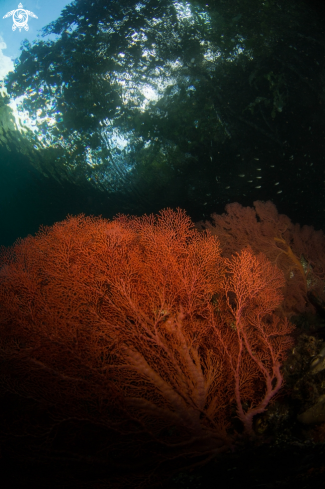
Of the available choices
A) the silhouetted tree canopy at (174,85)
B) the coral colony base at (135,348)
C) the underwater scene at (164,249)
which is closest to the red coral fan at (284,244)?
the underwater scene at (164,249)

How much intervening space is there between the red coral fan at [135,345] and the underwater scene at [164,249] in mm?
25

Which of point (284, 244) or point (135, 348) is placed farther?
point (284, 244)

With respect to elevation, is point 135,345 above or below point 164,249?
below

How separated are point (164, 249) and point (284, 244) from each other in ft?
13.7

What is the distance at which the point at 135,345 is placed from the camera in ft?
7.59

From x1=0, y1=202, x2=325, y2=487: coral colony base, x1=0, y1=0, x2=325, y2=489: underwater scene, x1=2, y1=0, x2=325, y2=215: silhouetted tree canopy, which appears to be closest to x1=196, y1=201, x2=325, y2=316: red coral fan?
x1=0, y1=0, x2=325, y2=489: underwater scene

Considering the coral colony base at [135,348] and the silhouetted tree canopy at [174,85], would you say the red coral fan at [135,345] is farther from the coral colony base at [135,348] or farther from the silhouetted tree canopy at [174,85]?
the silhouetted tree canopy at [174,85]

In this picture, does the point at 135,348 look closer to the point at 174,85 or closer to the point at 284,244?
the point at 284,244

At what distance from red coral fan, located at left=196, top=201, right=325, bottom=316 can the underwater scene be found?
5cm

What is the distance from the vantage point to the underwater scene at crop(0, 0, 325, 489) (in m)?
2.20

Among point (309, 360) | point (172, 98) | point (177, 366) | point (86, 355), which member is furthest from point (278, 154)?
point (86, 355)

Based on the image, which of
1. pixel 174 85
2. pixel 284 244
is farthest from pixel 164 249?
pixel 174 85

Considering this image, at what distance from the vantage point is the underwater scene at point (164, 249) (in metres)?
2.20

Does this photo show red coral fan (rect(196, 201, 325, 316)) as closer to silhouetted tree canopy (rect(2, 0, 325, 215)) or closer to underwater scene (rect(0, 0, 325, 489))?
underwater scene (rect(0, 0, 325, 489))
